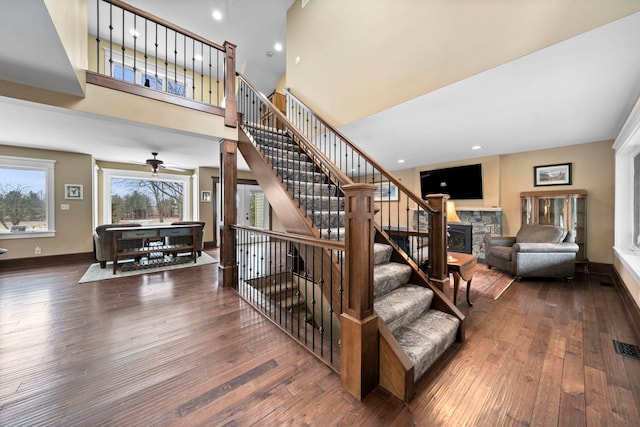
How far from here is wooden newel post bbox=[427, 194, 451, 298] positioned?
2262 mm

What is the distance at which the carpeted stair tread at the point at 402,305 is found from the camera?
1750mm

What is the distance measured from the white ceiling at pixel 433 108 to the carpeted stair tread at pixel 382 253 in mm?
1788

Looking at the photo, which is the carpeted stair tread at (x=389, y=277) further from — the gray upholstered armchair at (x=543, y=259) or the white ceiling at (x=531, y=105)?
the gray upholstered armchair at (x=543, y=259)

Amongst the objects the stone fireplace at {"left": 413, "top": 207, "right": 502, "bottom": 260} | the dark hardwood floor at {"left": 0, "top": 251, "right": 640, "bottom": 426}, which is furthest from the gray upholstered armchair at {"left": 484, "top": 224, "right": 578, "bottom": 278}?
the stone fireplace at {"left": 413, "top": 207, "right": 502, "bottom": 260}

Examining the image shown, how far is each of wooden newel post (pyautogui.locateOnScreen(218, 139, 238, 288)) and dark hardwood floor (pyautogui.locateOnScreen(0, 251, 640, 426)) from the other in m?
0.67

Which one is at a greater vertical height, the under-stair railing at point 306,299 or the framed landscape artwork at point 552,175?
the framed landscape artwork at point 552,175

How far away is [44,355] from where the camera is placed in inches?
71.4

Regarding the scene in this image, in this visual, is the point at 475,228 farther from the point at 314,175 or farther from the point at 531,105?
the point at 314,175

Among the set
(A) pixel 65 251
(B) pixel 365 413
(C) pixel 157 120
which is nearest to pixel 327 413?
(B) pixel 365 413

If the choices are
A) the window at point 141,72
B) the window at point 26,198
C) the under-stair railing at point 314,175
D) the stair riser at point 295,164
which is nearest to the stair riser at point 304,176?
the under-stair railing at point 314,175

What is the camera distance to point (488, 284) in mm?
3598

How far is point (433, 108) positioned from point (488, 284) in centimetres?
278

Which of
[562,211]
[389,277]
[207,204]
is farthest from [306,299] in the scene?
[207,204]

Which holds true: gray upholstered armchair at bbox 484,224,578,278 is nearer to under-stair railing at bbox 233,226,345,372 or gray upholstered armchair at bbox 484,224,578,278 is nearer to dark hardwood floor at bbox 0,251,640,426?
dark hardwood floor at bbox 0,251,640,426
